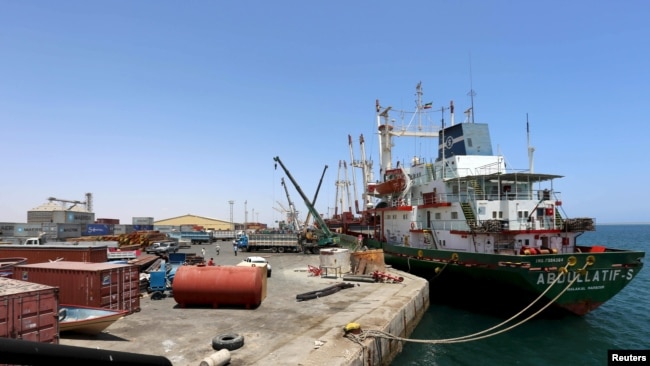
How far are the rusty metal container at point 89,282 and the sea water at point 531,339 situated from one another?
11.5 m

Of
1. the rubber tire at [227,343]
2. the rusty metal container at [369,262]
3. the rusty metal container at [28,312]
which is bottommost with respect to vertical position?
the rubber tire at [227,343]

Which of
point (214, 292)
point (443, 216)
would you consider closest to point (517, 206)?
point (443, 216)

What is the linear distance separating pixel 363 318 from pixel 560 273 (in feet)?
35.7

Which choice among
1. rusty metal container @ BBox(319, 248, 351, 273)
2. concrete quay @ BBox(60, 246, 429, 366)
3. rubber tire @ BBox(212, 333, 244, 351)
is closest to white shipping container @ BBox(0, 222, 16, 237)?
concrete quay @ BBox(60, 246, 429, 366)

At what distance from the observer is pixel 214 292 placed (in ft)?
59.0

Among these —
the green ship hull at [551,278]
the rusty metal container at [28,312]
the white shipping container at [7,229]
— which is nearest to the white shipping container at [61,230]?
the white shipping container at [7,229]

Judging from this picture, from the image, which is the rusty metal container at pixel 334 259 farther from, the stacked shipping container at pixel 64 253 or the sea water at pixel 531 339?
the stacked shipping container at pixel 64 253

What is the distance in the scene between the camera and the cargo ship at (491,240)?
792 inches

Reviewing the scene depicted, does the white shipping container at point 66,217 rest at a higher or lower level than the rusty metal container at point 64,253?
higher

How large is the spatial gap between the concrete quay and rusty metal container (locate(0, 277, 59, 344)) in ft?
4.97

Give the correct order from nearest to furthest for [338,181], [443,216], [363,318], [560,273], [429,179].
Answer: [363,318]
[560,273]
[443,216]
[429,179]
[338,181]

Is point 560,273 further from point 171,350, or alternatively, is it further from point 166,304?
point 166,304

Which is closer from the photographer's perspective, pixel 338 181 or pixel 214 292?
pixel 214 292

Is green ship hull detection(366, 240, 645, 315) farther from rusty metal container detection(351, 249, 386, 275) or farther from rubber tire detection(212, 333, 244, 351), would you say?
rubber tire detection(212, 333, 244, 351)
